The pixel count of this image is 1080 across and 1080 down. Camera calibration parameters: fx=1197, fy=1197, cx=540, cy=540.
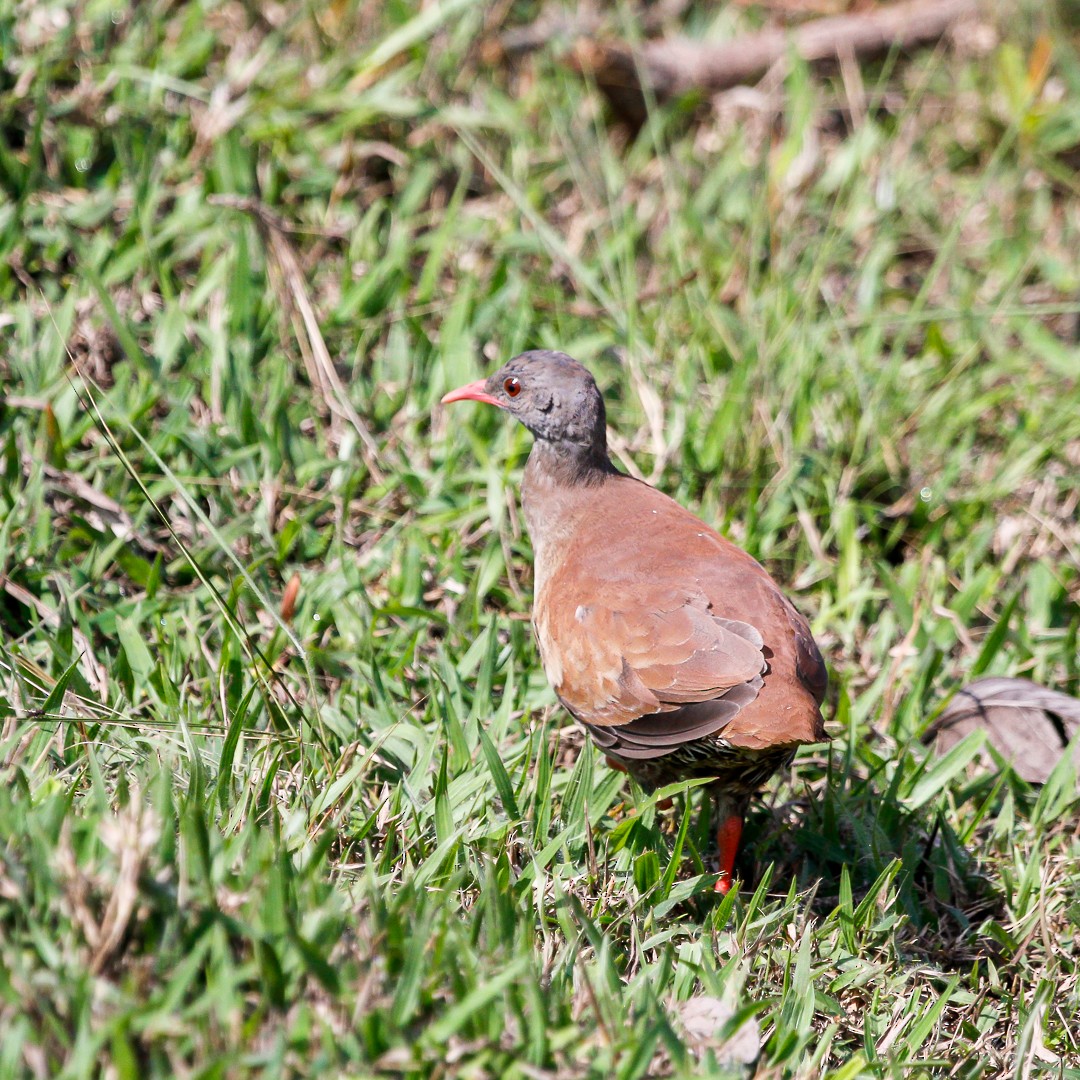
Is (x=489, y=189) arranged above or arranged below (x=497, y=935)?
above

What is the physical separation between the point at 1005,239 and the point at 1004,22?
150cm

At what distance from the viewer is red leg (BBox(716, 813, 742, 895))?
3.51 meters

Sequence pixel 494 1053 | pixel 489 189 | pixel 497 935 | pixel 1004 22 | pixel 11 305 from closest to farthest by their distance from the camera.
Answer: pixel 494 1053 → pixel 497 935 → pixel 11 305 → pixel 489 189 → pixel 1004 22

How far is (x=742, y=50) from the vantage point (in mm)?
6250

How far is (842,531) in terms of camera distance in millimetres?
4605

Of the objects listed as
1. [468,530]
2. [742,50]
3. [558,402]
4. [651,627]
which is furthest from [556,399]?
[742,50]

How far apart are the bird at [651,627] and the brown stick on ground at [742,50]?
2592 mm

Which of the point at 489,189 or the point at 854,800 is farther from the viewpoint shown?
the point at 489,189

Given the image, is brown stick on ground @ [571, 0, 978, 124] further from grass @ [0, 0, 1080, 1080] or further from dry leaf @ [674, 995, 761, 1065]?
dry leaf @ [674, 995, 761, 1065]

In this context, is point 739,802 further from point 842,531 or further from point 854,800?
point 842,531

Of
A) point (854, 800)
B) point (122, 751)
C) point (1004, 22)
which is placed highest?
point (1004, 22)

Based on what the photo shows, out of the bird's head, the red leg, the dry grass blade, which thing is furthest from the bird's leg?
the dry grass blade

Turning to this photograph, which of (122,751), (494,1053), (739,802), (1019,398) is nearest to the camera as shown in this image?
(494,1053)

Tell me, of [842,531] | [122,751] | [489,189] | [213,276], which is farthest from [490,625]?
[489,189]
